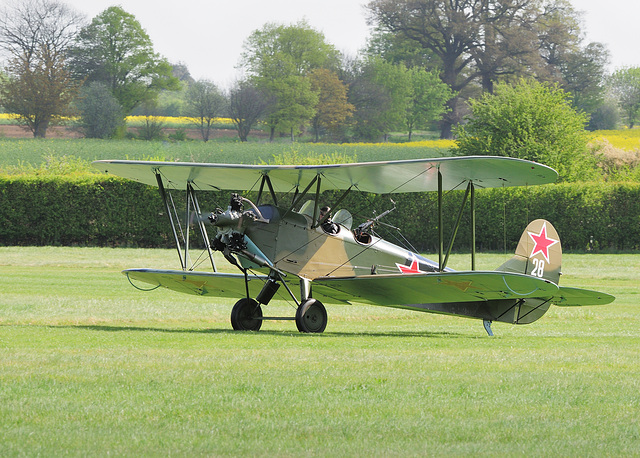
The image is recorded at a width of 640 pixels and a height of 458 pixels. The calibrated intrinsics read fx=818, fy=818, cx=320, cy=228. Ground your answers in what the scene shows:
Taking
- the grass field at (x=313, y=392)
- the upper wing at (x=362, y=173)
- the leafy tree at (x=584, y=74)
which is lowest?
the grass field at (x=313, y=392)

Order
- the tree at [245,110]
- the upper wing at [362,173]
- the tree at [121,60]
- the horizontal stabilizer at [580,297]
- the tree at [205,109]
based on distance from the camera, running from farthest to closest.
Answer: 1. the tree at [121,60]
2. the tree at [245,110]
3. the tree at [205,109]
4. the horizontal stabilizer at [580,297]
5. the upper wing at [362,173]

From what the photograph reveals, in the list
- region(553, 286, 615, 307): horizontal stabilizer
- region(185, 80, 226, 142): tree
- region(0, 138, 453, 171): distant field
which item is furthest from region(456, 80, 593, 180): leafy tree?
region(185, 80, 226, 142): tree

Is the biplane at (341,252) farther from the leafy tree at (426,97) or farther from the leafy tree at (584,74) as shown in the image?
the leafy tree at (584,74)

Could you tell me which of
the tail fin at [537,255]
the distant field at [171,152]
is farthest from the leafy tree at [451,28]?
the tail fin at [537,255]

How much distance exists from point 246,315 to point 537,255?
489 cm

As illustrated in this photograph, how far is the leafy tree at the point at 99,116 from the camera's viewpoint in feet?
265

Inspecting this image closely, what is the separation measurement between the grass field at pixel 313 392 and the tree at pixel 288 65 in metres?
84.7

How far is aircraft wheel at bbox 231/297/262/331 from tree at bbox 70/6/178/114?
86.0m

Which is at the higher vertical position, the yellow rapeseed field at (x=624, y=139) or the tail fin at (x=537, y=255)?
the yellow rapeseed field at (x=624, y=139)

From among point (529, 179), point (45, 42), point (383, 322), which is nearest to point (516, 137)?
point (383, 322)

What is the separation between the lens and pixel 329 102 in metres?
100

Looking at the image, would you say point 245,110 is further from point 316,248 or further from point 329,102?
point 316,248

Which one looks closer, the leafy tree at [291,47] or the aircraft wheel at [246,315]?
the aircraft wheel at [246,315]

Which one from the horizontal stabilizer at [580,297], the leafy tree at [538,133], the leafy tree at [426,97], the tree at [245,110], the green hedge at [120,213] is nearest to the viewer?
the horizontal stabilizer at [580,297]
